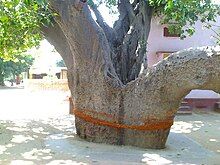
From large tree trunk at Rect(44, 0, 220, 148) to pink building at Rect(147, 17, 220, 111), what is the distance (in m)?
7.19

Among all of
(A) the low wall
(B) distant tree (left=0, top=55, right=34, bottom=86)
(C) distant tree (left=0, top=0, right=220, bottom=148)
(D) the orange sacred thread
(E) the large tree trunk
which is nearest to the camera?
(C) distant tree (left=0, top=0, right=220, bottom=148)

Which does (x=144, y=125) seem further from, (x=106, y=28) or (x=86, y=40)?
(x=106, y=28)

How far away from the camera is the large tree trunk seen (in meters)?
7.37

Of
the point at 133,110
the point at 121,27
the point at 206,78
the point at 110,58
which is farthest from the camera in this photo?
the point at 121,27

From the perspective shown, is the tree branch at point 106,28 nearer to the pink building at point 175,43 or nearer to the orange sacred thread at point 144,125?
the orange sacred thread at point 144,125

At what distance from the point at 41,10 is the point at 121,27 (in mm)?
2425

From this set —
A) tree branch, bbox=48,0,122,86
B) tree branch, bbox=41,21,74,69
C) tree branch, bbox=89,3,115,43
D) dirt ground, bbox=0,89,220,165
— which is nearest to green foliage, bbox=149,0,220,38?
tree branch, bbox=89,3,115,43

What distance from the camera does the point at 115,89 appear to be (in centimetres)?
834

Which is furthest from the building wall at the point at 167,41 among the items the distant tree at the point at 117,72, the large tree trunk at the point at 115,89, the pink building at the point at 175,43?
the large tree trunk at the point at 115,89

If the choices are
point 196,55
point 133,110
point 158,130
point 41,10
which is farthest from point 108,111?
point 41,10

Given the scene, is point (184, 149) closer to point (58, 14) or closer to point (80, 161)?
point (80, 161)

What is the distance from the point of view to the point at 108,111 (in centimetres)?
829

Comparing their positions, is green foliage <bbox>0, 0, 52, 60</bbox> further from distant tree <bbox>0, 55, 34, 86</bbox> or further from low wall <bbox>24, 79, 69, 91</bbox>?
distant tree <bbox>0, 55, 34, 86</bbox>

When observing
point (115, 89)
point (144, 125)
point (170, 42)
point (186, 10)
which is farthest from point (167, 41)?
point (144, 125)
